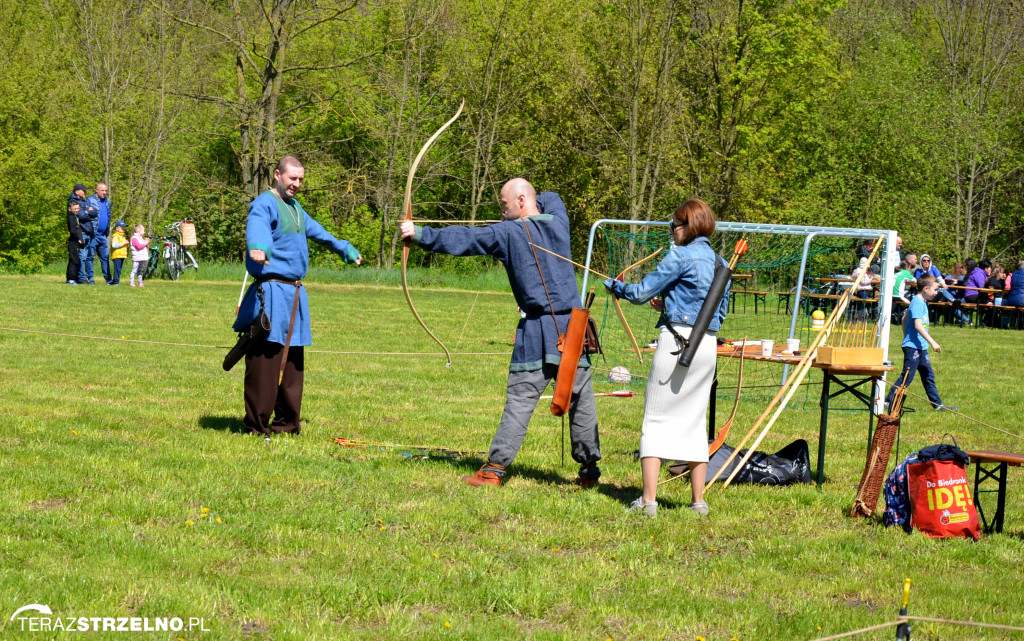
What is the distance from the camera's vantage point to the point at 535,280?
6.71 meters

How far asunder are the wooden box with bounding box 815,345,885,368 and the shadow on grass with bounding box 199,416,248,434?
3984 mm

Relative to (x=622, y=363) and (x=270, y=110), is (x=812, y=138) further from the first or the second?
(x=622, y=363)

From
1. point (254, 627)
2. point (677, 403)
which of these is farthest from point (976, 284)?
point (254, 627)

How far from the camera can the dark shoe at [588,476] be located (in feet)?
22.8

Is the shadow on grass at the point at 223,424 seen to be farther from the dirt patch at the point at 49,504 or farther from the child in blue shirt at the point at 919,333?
the child in blue shirt at the point at 919,333

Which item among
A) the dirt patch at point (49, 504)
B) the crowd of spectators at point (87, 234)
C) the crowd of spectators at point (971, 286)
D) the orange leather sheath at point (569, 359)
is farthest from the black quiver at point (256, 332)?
the crowd of spectators at point (971, 286)

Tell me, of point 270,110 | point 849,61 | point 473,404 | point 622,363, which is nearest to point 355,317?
point 622,363

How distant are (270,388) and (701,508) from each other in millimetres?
3148

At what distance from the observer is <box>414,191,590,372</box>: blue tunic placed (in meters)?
6.65

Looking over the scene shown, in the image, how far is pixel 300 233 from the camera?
773cm

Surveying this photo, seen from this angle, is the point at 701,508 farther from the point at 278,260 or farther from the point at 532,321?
the point at 278,260

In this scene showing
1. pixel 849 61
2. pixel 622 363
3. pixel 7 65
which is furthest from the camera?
pixel 849 61

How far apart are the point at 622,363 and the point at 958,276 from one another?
14.9 meters

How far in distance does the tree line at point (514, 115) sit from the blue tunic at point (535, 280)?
2006 centimetres
